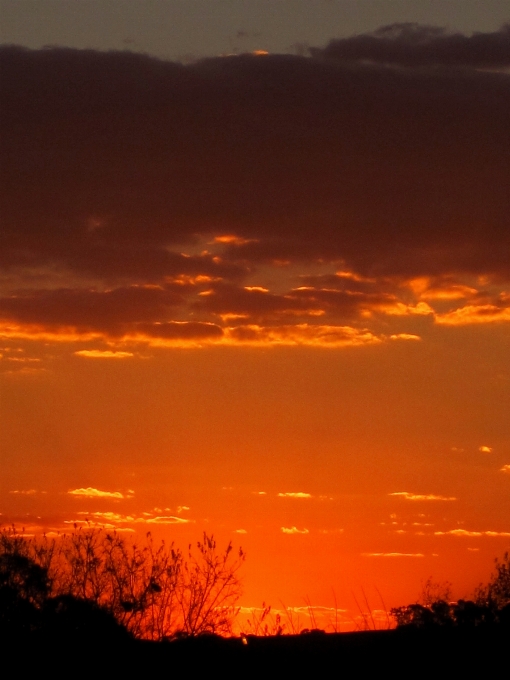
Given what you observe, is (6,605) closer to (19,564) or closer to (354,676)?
(19,564)

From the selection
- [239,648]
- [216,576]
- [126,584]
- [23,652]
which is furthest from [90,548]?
[239,648]

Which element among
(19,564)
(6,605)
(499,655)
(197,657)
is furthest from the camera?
(19,564)

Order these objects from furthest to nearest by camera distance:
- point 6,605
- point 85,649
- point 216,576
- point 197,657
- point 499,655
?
1. point 6,605
2. point 216,576
3. point 85,649
4. point 197,657
5. point 499,655

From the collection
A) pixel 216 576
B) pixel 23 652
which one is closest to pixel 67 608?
pixel 216 576

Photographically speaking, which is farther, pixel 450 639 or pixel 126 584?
pixel 126 584

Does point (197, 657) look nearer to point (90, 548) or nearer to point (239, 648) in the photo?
point (239, 648)

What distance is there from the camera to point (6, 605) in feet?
120

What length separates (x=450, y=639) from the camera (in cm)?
2131

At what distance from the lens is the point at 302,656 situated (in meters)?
21.8

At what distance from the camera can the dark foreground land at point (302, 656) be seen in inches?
808

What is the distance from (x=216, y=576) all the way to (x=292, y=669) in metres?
12.4

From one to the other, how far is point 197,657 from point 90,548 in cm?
1572

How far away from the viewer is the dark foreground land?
20.5 metres

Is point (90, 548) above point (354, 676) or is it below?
above
